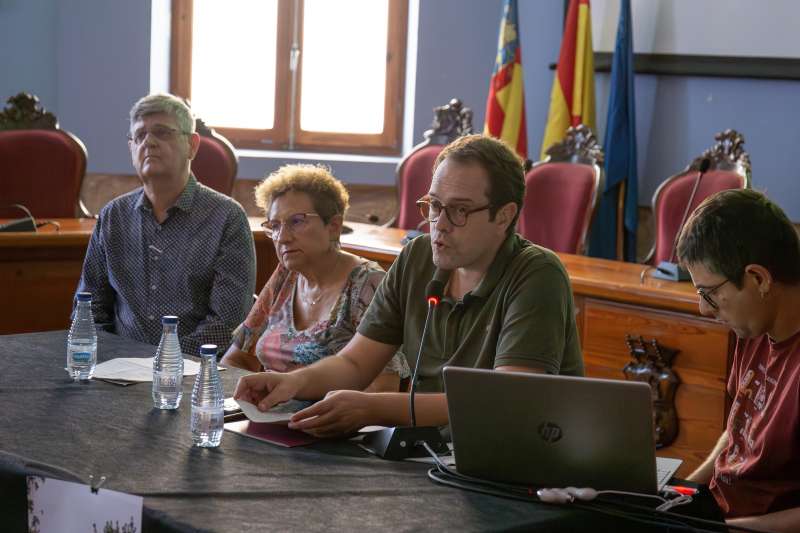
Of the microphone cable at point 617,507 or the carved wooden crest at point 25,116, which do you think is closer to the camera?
the microphone cable at point 617,507

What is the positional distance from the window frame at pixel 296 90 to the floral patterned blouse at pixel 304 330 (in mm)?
3160

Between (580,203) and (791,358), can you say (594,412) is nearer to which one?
(791,358)

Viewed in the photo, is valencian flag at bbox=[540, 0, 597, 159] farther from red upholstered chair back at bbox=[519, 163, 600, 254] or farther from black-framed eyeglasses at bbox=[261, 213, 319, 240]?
black-framed eyeglasses at bbox=[261, 213, 319, 240]

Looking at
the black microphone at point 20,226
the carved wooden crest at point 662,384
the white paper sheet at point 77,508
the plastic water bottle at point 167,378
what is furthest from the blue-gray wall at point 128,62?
the white paper sheet at point 77,508

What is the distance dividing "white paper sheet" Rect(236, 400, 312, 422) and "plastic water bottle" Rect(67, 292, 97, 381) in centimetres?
42

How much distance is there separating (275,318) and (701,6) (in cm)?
302

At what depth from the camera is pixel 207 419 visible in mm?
1763

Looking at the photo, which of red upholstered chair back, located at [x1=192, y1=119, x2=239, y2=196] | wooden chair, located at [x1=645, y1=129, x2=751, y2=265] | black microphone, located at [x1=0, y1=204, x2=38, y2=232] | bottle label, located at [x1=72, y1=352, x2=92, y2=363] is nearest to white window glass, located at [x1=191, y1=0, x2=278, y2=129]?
red upholstered chair back, located at [x1=192, y1=119, x2=239, y2=196]

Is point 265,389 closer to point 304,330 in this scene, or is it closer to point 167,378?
point 167,378

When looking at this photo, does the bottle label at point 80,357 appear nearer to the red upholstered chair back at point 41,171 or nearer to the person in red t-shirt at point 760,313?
the person in red t-shirt at point 760,313

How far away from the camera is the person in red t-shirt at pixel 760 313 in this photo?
5.16 ft

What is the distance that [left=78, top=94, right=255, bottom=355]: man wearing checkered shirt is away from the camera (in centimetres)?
290

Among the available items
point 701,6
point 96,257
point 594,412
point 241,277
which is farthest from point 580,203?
point 594,412

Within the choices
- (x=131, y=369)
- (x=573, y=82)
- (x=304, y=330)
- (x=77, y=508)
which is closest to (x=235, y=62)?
(x=573, y=82)
